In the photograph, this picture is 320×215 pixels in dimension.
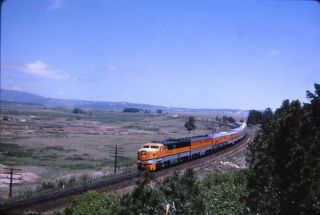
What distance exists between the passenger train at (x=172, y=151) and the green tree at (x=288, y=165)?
13.2 m

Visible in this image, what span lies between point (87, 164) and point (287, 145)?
3446 cm

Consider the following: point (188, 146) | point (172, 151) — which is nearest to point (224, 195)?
point (172, 151)

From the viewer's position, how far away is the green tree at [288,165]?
47.4ft

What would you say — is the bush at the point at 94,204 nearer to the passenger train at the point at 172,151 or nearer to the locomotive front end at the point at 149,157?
the passenger train at the point at 172,151

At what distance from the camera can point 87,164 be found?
1859 inches

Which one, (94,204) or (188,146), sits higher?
(188,146)

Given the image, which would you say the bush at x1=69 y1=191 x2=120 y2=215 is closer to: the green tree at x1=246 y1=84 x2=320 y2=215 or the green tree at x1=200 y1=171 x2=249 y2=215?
the green tree at x1=200 y1=171 x2=249 y2=215

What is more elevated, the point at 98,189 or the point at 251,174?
the point at 251,174

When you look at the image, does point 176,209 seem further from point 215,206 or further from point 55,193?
point 55,193

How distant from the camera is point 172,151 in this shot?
124 feet

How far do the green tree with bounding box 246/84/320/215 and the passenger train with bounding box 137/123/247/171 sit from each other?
1318cm

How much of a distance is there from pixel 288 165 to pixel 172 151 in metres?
23.1

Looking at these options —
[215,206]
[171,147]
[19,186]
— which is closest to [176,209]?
[215,206]

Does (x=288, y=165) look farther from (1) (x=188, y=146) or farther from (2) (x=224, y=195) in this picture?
(1) (x=188, y=146)
